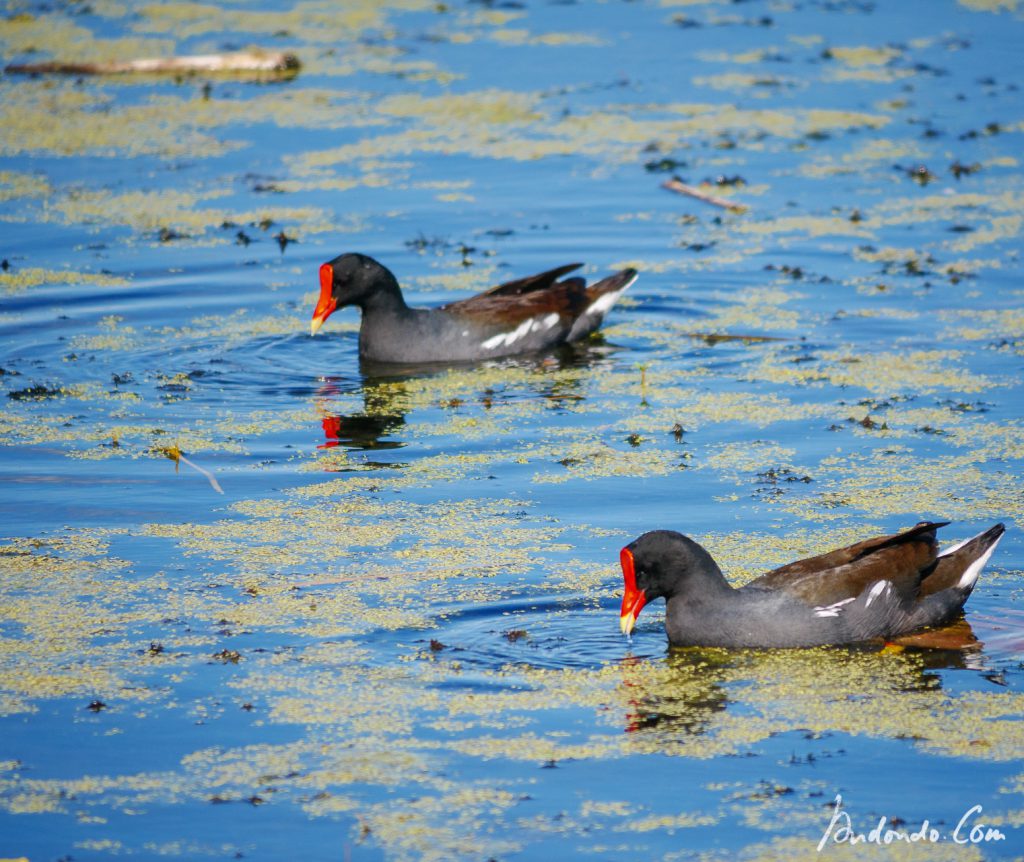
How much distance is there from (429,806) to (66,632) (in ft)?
6.03

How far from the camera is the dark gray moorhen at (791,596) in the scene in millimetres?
5816

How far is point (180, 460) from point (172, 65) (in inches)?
300

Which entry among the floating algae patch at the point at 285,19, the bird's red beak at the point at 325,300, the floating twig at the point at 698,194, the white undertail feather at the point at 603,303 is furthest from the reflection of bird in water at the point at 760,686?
the floating algae patch at the point at 285,19

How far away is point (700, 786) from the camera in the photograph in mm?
4871

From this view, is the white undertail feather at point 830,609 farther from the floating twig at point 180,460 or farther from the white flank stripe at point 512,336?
the white flank stripe at point 512,336

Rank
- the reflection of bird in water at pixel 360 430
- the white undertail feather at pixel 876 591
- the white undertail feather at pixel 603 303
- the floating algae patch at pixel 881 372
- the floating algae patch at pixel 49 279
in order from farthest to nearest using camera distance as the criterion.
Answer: the floating algae patch at pixel 49 279, the white undertail feather at pixel 603 303, the floating algae patch at pixel 881 372, the reflection of bird in water at pixel 360 430, the white undertail feather at pixel 876 591

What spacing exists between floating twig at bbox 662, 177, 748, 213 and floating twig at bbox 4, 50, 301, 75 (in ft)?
14.4

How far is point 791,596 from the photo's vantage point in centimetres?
586

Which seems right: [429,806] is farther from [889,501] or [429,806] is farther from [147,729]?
[889,501]

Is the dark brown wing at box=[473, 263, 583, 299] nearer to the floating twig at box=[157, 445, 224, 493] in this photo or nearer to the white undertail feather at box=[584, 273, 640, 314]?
the white undertail feather at box=[584, 273, 640, 314]

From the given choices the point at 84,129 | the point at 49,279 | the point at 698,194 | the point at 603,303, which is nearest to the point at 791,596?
the point at 603,303

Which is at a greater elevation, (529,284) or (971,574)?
(529,284)

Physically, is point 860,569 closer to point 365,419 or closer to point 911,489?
point 911,489

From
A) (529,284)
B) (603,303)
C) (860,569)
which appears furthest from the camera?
(603,303)
